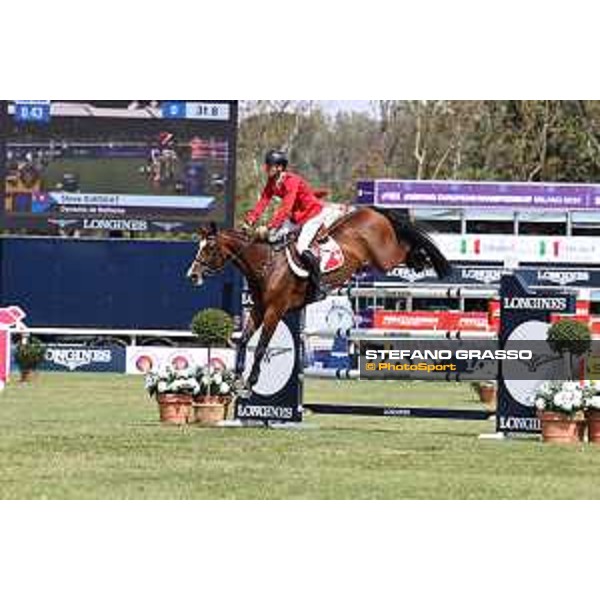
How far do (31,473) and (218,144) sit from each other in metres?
22.6

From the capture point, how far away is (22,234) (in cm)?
4031

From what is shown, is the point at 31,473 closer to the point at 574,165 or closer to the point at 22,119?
the point at 22,119

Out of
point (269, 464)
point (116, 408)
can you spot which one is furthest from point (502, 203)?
point (269, 464)

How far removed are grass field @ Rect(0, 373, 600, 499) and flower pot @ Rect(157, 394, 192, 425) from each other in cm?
18

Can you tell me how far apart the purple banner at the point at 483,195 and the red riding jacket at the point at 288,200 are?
1199 inches

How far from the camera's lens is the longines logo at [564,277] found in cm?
3569

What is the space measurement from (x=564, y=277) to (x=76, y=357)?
11434 mm

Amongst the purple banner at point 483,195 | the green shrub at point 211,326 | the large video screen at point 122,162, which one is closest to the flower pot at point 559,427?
the green shrub at point 211,326

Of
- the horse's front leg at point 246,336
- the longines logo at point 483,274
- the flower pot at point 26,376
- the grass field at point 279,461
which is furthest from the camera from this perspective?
the longines logo at point 483,274

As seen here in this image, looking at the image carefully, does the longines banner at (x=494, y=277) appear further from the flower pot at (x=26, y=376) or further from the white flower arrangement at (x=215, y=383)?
the white flower arrangement at (x=215, y=383)

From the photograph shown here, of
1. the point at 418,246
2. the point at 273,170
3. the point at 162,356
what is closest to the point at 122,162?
the point at 162,356

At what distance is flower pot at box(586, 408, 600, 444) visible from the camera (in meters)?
13.7

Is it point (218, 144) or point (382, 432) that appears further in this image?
point (218, 144)

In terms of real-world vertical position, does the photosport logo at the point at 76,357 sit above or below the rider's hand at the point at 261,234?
below
